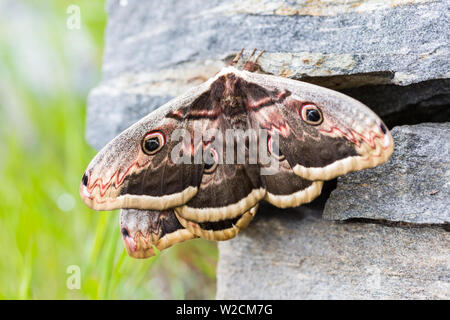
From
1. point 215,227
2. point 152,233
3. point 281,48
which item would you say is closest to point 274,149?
point 215,227

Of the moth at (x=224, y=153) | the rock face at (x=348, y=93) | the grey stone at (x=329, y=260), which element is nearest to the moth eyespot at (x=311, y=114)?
the moth at (x=224, y=153)

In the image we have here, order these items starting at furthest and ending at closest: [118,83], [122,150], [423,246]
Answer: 1. [118,83]
2. [423,246]
3. [122,150]

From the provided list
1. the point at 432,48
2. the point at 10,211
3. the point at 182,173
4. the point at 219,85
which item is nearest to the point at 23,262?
the point at 10,211

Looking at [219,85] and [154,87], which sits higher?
[154,87]

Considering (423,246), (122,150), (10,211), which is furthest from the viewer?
(10,211)

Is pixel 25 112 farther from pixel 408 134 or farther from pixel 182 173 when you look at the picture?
pixel 408 134

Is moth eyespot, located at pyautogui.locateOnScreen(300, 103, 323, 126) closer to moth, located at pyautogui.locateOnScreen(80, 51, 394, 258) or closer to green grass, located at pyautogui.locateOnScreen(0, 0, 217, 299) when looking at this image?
moth, located at pyautogui.locateOnScreen(80, 51, 394, 258)

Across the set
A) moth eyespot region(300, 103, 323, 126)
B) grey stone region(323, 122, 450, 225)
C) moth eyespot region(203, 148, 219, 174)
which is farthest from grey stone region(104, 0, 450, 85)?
moth eyespot region(203, 148, 219, 174)
